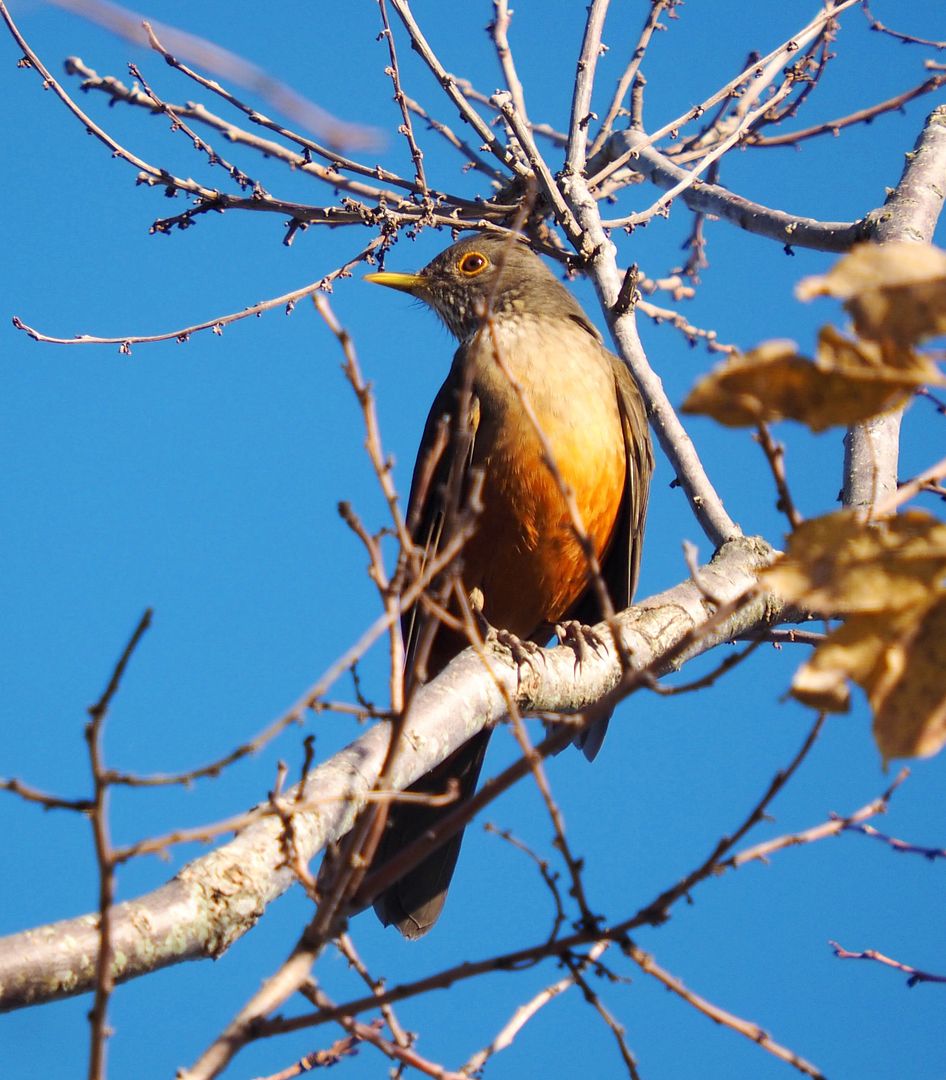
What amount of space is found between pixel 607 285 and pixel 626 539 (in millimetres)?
1285

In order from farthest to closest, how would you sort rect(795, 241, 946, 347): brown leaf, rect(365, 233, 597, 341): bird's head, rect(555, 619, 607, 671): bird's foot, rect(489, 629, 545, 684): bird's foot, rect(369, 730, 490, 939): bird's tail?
rect(365, 233, 597, 341): bird's head < rect(369, 730, 490, 939): bird's tail < rect(555, 619, 607, 671): bird's foot < rect(489, 629, 545, 684): bird's foot < rect(795, 241, 946, 347): brown leaf

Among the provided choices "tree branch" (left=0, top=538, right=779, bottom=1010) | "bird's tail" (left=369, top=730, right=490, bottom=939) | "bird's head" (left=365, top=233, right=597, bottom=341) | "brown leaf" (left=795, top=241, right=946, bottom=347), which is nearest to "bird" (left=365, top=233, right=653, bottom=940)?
"bird's tail" (left=369, top=730, right=490, bottom=939)

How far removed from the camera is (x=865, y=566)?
1.46m

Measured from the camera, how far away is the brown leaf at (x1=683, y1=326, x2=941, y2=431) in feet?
4.58

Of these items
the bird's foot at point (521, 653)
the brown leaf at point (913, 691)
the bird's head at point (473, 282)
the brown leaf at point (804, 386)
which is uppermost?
the bird's head at point (473, 282)

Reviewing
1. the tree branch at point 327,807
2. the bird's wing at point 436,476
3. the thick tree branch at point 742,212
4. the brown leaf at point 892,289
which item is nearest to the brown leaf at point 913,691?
the tree branch at point 327,807

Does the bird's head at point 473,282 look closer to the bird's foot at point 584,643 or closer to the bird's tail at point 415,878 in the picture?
the bird's foot at point 584,643

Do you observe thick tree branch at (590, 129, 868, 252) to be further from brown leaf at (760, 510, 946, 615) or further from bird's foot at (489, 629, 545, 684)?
brown leaf at (760, 510, 946, 615)

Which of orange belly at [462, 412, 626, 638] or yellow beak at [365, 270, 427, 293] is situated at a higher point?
yellow beak at [365, 270, 427, 293]

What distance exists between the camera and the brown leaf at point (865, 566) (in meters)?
1.45

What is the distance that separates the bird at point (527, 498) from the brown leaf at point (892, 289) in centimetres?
333

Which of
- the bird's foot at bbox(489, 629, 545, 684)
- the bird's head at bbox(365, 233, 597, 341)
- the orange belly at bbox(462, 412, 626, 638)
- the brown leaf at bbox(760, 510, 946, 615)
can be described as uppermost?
the bird's head at bbox(365, 233, 597, 341)

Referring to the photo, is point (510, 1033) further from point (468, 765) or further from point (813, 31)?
point (813, 31)

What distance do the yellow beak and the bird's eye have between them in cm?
24
